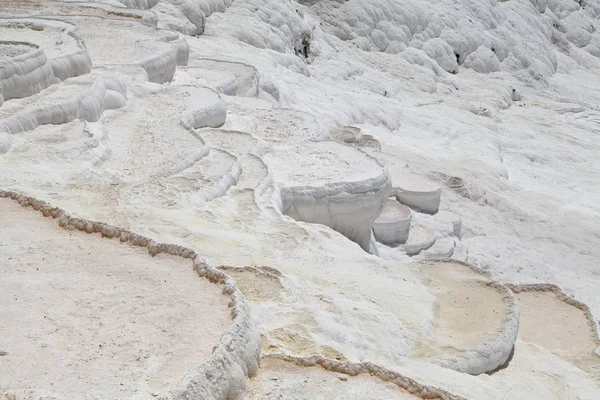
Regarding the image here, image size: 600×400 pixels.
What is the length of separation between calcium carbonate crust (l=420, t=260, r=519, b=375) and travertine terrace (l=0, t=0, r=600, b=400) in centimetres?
2

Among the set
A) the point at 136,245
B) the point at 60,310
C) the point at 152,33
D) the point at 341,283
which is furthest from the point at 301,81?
the point at 60,310

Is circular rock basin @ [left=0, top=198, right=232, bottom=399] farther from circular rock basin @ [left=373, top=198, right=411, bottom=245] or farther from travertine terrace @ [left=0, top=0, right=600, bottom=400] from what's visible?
circular rock basin @ [left=373, top=198, right=411, bottom=245]

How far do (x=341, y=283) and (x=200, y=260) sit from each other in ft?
4.65

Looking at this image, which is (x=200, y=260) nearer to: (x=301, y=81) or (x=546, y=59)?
(x=301, y=81)

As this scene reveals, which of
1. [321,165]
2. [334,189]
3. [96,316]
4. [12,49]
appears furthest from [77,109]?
[96,316]

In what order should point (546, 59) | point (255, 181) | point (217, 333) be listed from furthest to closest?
point (546, 59), point (255, 181), point (217, 333)

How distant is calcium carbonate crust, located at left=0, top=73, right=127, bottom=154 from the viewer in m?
6.21

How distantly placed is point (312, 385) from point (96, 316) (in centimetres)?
100

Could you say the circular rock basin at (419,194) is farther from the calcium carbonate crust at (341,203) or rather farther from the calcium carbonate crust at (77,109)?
the calcium carbonate crust at (77,109)

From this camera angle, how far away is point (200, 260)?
3775 mm

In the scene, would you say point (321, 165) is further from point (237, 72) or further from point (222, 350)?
point (222, 350)

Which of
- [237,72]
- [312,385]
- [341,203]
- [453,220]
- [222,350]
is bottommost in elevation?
[453,220]

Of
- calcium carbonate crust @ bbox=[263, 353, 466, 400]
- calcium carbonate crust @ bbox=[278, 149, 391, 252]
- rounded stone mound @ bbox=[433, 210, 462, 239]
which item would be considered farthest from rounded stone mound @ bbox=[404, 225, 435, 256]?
calcium carbonate crust @ bbox=[263, 353, 466, 400]

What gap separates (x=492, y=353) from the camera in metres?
4.56
